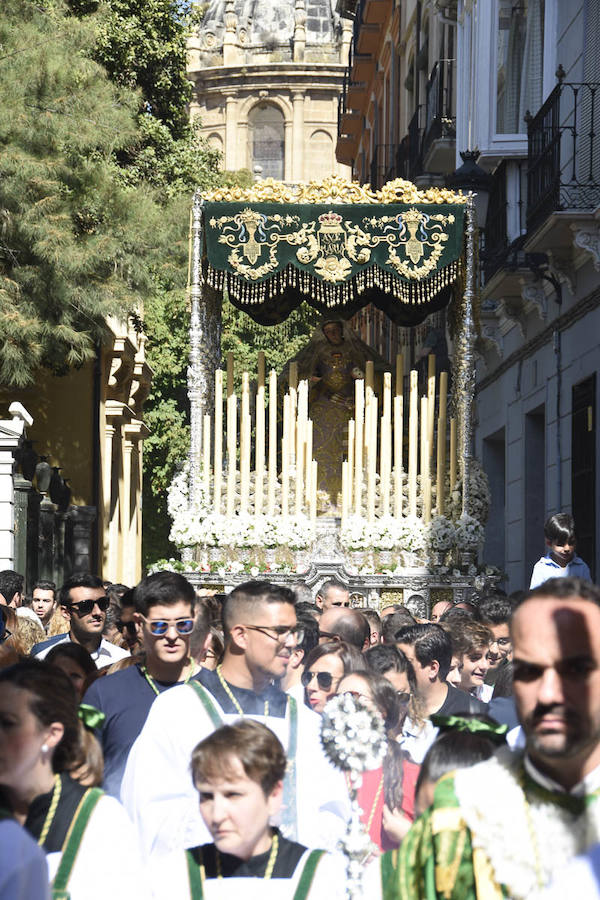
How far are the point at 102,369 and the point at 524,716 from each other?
20652 mm

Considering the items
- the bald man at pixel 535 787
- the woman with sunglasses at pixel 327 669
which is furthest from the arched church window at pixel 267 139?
the bald man at pixel 535 787

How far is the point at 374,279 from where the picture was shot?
1356cm

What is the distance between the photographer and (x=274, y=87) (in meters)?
66.3

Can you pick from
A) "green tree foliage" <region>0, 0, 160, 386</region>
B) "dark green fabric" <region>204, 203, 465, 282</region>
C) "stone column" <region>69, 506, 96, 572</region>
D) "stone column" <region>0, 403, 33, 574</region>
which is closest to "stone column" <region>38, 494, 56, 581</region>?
"stone column" <region>69, 506, 96, 572</region>

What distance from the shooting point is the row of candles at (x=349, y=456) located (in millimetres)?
13461

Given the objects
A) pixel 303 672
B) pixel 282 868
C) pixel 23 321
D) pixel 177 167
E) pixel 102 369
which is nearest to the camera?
pixel 282 868

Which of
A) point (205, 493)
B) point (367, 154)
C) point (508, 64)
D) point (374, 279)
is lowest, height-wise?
point (205, 493)

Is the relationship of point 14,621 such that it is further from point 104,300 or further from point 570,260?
point 104,300

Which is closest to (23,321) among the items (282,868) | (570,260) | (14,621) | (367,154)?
(570,260)

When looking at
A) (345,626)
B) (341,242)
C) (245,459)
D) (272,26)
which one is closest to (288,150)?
(272,26)

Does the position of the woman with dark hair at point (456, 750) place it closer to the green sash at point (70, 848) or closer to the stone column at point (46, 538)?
the green sash at point (70, 848)

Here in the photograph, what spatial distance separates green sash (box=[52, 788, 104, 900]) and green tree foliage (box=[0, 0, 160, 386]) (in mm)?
13508

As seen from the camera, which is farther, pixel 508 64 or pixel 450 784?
pixel 508 64

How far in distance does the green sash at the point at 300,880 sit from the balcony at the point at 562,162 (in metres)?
10.5
